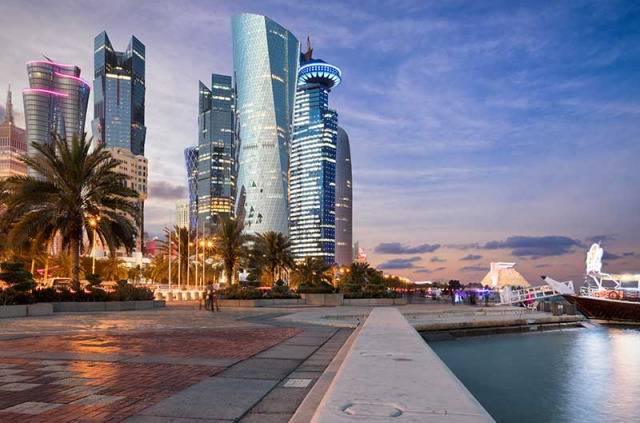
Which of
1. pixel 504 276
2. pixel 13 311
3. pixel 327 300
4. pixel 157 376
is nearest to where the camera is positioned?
pixel 157 376

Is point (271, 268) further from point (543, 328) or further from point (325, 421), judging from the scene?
point (325, 421)

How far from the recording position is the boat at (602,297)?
49.3m

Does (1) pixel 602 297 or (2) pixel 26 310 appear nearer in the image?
(2) pixel 26 310

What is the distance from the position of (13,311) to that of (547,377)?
23274 mm

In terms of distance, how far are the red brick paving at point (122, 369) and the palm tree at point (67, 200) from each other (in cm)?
1813

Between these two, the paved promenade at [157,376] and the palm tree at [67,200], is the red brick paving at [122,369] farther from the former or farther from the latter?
the palm tree at [67,200]

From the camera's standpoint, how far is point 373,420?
3680mm

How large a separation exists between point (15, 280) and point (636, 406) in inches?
1034

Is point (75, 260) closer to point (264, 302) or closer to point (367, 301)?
point (264, 302)

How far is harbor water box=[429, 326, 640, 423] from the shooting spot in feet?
43.2

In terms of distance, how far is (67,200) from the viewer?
97.0 feet

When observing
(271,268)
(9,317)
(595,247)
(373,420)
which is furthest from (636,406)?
(271,268)

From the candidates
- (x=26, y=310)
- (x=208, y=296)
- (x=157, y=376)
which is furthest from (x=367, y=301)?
(x=157, y=376)

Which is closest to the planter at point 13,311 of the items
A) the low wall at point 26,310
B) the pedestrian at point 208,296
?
the low wall at point 26,310
